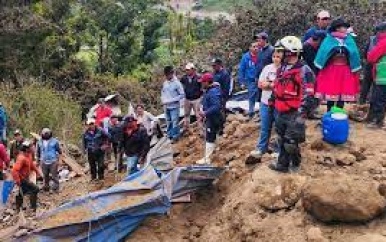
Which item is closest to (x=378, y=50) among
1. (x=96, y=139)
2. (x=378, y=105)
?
(x=378, y=105)

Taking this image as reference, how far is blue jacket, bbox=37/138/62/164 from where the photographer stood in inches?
416

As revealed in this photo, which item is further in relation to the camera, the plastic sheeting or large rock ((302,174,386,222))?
the plastic sheeting

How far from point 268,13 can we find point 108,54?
15681 millimetres

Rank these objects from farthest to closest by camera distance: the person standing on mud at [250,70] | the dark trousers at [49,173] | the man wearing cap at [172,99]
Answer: the dark trousers at [49,173], the man wearing cap at [172,99], the person standing on mud at [250,70]

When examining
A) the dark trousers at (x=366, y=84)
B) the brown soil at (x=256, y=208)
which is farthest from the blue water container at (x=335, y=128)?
the dark trousers at (x=366, y=84)

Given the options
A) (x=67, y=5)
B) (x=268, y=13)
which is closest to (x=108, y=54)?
(x=67, y=5)

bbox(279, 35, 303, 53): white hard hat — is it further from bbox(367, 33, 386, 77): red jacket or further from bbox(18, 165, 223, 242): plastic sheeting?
bbox(18, 165, 223, 242): plastic sheeting

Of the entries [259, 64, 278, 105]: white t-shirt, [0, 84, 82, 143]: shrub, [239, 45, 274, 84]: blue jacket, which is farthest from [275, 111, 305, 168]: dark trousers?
[0, 84, 82, 143]: shrub

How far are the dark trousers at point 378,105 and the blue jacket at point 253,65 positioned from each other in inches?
62.6

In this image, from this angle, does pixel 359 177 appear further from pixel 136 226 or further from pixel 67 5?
pixel 67 5

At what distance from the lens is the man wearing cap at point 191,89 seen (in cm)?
1012

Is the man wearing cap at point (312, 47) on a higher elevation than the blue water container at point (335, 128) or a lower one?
higher

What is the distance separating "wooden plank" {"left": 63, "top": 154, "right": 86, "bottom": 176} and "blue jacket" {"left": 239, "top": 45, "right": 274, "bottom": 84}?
13.9ft

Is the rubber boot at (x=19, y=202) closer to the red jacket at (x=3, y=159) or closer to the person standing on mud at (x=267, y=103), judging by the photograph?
the red jacket at (x=3, y=159)
